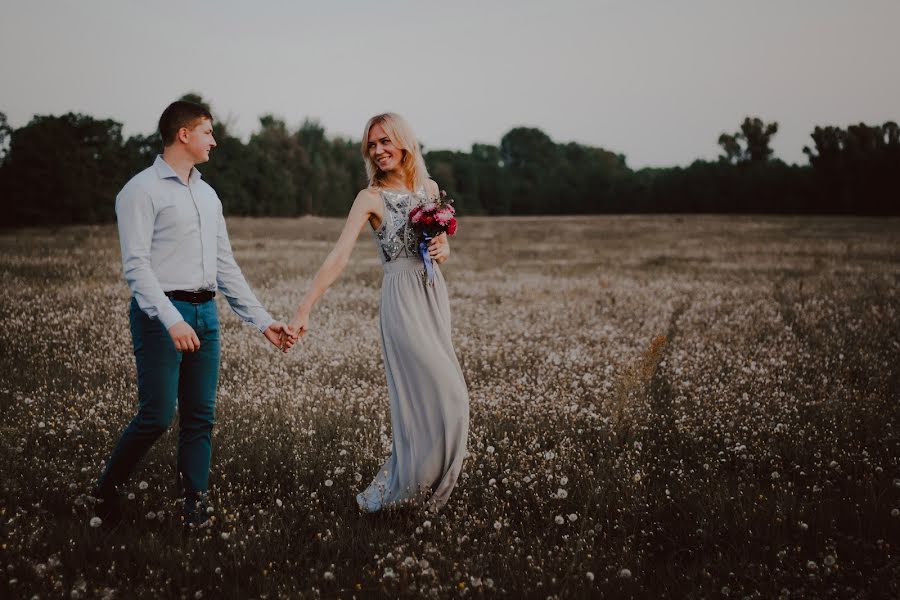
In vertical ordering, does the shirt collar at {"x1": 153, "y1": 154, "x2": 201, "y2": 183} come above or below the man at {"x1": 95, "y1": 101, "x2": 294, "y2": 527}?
above

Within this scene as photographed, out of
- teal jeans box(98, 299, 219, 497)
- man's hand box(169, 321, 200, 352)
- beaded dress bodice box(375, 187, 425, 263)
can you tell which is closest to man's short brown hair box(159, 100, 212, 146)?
teal jeans box(98, 299, 219, 497)

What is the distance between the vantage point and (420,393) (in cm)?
504

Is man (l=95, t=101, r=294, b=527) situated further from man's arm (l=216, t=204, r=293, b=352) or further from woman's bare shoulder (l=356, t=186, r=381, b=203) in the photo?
woman's bare shoulder (l=356, t=186, r=381, b=203)

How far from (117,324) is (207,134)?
8.23 m

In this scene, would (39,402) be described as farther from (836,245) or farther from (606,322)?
(836,245)

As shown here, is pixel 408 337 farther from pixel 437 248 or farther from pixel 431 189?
pixel 431 189

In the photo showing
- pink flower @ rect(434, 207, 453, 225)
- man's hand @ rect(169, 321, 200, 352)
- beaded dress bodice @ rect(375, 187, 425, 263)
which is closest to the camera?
man's hand @ rect(169, 321, 200, 352)

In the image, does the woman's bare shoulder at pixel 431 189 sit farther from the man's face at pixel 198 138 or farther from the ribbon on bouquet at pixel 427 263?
the man's face at pixel 198 138

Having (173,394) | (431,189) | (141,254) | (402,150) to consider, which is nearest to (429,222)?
(431,189)

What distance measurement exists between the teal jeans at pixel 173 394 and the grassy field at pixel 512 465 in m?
0.43

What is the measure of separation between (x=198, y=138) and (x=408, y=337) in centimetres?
208

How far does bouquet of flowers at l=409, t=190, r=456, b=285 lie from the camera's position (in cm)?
484

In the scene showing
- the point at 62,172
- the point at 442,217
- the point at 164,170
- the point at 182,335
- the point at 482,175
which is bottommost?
the point at 182,335

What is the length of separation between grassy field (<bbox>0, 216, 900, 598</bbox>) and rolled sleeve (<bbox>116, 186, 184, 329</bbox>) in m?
1.58
